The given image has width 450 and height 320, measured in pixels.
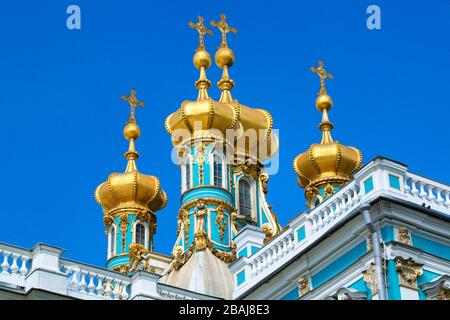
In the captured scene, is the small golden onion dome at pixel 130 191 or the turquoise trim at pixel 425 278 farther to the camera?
the small golden onion dome at pixel 130 191

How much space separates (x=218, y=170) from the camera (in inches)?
1529

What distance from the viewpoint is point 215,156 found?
Answer: 39000 millimetres

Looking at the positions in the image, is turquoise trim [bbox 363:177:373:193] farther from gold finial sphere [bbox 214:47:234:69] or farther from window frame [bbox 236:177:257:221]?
gold finial sphere [bbox 214:47:234:69]

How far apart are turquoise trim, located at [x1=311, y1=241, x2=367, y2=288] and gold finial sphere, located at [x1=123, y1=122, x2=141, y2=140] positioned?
24083 millimetres

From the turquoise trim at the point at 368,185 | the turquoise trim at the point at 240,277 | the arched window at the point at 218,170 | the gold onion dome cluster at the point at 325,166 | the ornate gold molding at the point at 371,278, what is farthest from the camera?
the gold onion dome cluster at the point at 325,166

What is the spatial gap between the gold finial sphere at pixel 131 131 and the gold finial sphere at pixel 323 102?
7.07 meters

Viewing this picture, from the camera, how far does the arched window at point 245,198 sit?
39.6 meters

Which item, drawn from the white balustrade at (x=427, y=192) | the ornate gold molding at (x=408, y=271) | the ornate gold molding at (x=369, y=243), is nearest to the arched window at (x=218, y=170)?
the white balustrade at (x=427, y=192)

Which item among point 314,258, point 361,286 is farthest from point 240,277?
point 361,286

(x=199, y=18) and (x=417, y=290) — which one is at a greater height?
(x=199, y=18)

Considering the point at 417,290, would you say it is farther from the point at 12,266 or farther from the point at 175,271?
the point at 175,271

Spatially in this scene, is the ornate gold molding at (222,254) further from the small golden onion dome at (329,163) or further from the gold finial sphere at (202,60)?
the gold finial sphere at (202,60)

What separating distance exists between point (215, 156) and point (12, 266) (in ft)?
61.1
